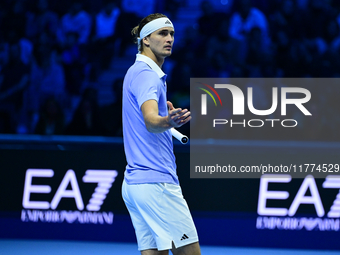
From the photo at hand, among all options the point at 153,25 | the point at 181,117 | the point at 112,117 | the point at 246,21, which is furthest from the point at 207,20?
the point at 181,117

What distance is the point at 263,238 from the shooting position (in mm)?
4727

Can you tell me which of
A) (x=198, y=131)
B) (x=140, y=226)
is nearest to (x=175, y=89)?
(x=198, y=131)

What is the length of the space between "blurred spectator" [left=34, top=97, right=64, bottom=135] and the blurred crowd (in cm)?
1

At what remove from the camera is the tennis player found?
8.04ft

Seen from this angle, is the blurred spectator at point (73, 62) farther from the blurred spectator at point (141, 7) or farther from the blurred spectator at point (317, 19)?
the blurred spectator at point (317, 19)

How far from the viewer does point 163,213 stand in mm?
2461

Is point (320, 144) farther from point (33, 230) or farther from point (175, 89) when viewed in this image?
point (33, 230)

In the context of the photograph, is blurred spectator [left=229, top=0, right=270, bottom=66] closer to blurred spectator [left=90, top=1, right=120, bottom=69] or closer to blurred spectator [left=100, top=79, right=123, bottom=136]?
blurred spectator [left=90, top=1, right=120, bottom=69]

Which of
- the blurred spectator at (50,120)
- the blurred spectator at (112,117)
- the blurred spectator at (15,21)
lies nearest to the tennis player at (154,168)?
the blurred spectator at (112,117)

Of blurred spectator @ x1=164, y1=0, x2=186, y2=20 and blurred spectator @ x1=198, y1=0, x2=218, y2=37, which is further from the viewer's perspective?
blurred spectator @ x1=164, y1=0, x2=186, y2=20

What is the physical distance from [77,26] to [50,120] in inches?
77.2

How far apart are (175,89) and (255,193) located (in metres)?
2.40

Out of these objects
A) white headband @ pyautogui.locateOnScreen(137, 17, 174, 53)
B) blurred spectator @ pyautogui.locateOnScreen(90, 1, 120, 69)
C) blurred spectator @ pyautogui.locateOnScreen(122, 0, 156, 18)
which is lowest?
white headband @ pyautogui.locateOnScreen(137, 17, 174, 53)

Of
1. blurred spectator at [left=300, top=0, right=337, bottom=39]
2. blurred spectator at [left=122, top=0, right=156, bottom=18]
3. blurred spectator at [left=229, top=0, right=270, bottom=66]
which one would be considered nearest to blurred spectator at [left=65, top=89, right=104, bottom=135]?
blurred spectator at [left=122, top=0, right=156, bottom=18]
